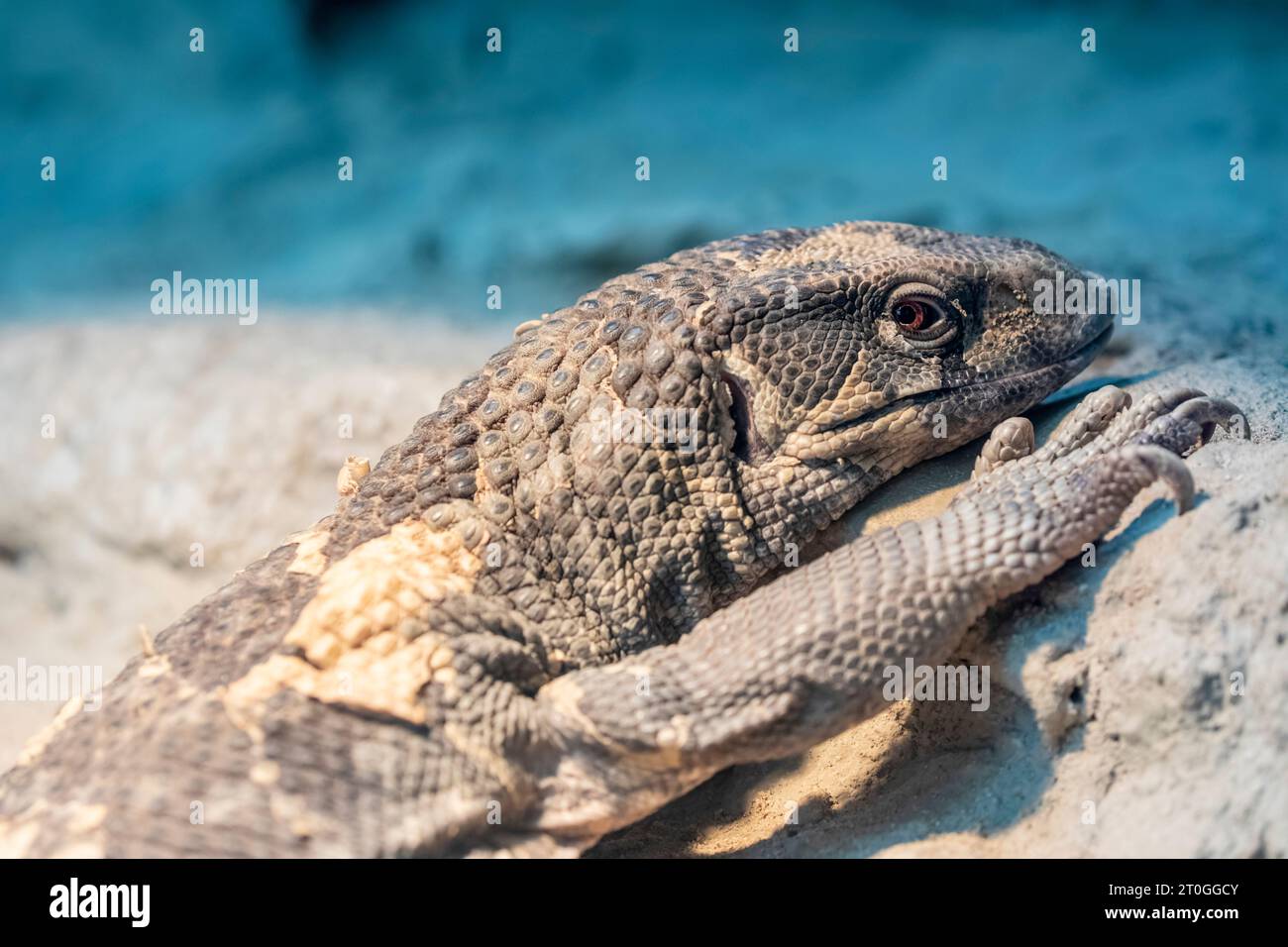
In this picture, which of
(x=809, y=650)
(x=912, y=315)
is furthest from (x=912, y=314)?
(x=809, y=650)

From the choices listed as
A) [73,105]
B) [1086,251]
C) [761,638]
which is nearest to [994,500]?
[761,638]

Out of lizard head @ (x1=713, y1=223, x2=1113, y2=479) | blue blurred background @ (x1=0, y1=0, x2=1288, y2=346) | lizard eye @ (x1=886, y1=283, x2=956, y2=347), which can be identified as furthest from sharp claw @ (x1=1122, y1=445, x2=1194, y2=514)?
blue blurred background @ (x1=0, y1=0, x2=1288, y2=346)

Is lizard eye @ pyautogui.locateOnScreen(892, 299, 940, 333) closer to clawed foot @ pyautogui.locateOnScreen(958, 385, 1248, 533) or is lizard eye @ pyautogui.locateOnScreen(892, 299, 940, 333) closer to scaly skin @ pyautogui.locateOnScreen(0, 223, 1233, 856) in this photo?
scaly skin @ pyautogui.locateOnScreen(0, 223, 1233, 856)

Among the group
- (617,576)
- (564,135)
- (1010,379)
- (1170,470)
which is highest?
(564,135)

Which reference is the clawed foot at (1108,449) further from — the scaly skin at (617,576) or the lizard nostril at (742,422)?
the lizard nostril at (742,422)

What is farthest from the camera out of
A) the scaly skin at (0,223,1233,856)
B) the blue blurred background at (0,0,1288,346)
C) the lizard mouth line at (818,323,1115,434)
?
the blue blurred background at (0,0,1288,346)

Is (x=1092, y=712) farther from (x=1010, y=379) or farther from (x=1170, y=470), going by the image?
(x=1010, y=379)

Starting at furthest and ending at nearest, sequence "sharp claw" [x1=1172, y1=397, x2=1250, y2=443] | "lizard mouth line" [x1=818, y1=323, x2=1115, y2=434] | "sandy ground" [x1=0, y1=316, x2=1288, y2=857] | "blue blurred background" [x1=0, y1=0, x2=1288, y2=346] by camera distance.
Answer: "blue blurred background" [x1=0, y1=0, x2=1288, y2=346] → "lizard mouth line" [x1=818, y1=323, x2=1115, y2=434] → "sharp claw" [x1=1172, y1=397, x2=1250, y2=443] → "sandy ground" [x1=0, y1=316, x2=1288, y2=857]
